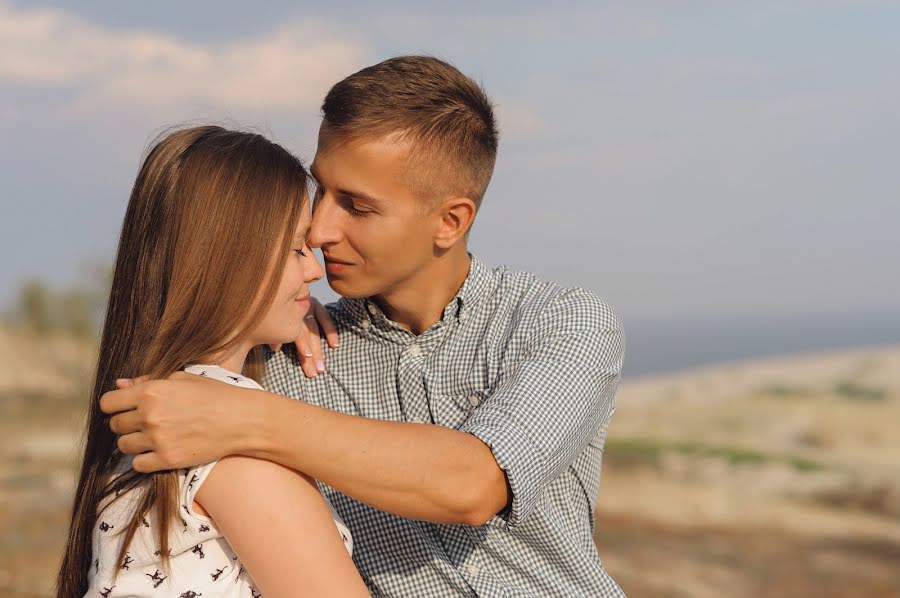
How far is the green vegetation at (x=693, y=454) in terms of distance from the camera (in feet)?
42.5

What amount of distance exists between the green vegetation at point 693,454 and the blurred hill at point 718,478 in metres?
0.03

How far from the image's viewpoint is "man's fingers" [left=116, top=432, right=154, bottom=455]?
197cm

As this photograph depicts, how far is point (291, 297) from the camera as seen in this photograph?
236 centimetres

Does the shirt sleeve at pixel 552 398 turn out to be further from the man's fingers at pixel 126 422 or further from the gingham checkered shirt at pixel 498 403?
the man's fingers at pixel 126 422

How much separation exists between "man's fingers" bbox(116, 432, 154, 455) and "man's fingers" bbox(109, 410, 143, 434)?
0.01 meters

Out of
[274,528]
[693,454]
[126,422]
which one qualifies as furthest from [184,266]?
[693,454]

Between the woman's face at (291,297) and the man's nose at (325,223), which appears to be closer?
the woman's face at (291,297)

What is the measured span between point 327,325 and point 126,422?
1.09 meters

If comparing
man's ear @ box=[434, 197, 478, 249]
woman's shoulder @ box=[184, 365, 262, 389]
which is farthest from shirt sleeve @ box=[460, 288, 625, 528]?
woman's shoulder @ box=[184, 365, 262, 389]

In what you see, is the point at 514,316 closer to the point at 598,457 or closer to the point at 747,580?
the point at 598,457

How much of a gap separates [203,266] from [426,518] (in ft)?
2.58

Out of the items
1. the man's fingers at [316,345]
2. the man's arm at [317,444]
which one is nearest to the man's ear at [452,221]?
the man's fingers at [316,345]

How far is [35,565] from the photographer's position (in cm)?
905

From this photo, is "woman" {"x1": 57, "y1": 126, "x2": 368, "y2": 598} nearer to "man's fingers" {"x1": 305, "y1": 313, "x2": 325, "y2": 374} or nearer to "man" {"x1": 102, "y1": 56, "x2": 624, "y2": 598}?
"man" {"x1": 102, "y1": 56, "x2": 624, "y2": 598}
